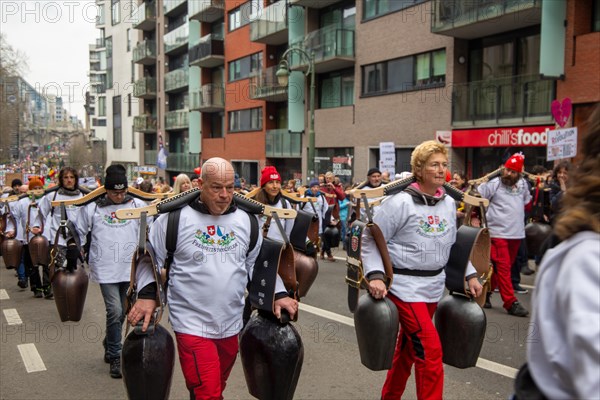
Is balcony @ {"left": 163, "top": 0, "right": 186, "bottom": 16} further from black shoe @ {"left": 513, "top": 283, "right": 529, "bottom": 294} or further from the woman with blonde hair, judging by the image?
black shoe @ {"left": 513, "top": 283, "right": 529, "bottom": 294}


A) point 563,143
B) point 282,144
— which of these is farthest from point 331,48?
point 563,143

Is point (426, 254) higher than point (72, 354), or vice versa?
point (426, 254)

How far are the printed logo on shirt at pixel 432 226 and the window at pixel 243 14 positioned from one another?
3056 centimetres

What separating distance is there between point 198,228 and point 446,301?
187 cm

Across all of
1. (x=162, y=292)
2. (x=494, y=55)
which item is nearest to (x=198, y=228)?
(x=162, y=292)

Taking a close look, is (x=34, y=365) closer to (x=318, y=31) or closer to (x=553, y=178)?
(x=553, y=178)

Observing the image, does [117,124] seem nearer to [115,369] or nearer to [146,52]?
[146,52]

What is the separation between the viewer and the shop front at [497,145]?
1747 centimetres

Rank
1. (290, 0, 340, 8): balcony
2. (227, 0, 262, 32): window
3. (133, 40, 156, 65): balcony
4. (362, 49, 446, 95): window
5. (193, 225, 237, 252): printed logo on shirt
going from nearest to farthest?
(193, 225, 237, 252): printed logo on shirt < (362, 49, 446, 95): window < (290, 0, 340, 8): balcony < (227, 0, 262, 32): window < (133, 40, 156, 65): balcony

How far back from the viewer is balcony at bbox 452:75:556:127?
17.4m

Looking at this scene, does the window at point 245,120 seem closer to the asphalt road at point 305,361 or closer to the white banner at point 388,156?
the white banner at point 388,156

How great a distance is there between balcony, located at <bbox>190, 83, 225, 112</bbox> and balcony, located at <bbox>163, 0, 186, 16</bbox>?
861 centimetres

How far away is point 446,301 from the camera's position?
4.49 meters

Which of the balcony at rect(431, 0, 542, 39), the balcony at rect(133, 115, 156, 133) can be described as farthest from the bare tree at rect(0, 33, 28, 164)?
the balcony at rect(431, 0, 542, 39)
